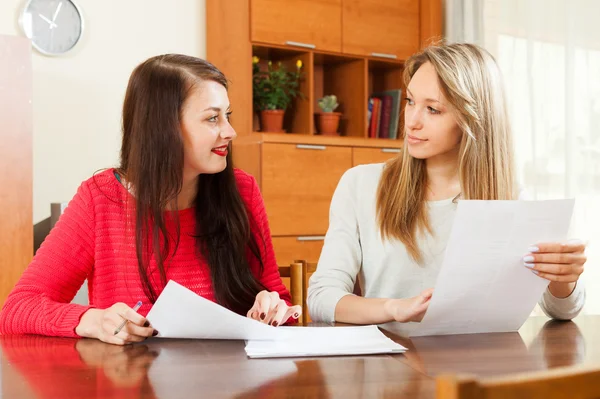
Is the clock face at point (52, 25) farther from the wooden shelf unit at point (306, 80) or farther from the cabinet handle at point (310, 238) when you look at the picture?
the cabinet handle at point (310, 238)

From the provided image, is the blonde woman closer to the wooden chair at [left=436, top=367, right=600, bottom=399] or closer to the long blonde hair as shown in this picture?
the long blonde hair

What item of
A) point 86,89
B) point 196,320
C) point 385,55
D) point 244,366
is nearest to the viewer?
point 244,366

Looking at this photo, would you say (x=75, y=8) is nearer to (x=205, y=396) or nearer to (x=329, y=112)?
(x=329, y=112)

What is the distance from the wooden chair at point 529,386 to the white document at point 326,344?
650 mm

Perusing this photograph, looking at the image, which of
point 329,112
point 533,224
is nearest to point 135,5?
point 329,112

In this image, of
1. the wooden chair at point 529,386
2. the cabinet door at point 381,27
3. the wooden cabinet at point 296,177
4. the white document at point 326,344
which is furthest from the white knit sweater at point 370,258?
the cabinet door at point 381,27

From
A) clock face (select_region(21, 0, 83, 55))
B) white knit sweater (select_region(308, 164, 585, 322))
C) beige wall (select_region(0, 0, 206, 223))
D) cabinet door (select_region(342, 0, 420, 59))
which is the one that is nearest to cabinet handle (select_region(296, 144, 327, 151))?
cabinet door (select_region(342, 0, 420, 59))

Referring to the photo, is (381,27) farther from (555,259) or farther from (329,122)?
(555,259)

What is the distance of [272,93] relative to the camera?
151 inches

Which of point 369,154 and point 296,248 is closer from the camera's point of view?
point 296,248

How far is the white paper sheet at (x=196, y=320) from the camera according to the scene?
3.97ft

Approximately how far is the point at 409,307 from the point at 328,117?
2676mm

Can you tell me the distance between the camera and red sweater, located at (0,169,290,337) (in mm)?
1579

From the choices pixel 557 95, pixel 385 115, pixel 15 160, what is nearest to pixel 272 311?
pixel 15 160
